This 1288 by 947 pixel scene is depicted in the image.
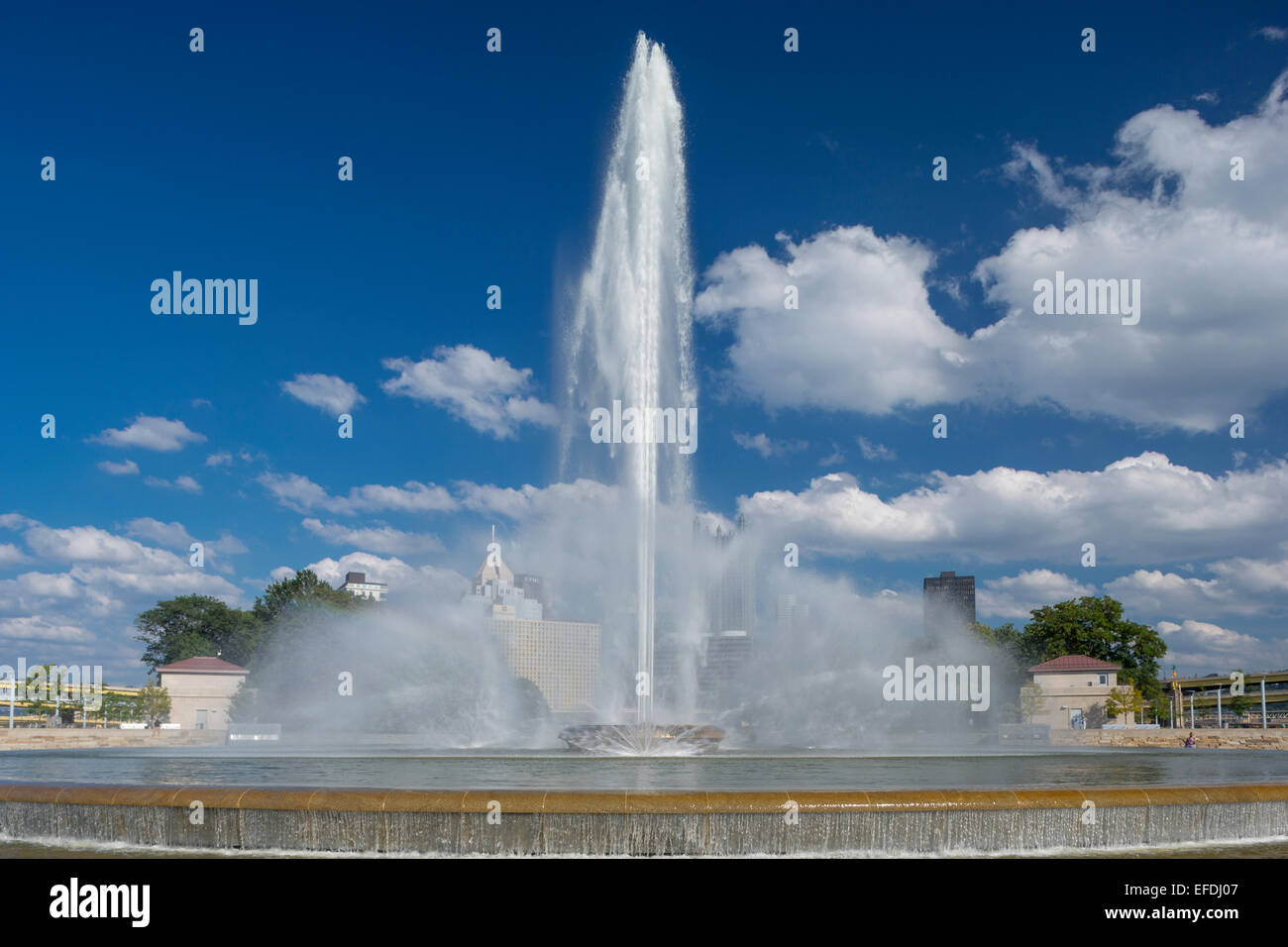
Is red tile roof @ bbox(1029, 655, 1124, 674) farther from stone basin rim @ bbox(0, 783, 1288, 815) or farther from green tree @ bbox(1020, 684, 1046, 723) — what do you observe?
stone basin rim @ bbox(0, 783, 1288, 815)

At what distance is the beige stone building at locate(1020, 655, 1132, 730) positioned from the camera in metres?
80.9

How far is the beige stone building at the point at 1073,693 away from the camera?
80.9m

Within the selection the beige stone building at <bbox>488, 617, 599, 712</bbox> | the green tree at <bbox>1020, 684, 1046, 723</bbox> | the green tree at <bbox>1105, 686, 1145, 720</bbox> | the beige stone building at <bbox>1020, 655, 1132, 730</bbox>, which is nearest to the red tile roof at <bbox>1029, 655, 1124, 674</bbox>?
the beige stone building at <bbox>1020, 655, 1132, 730</bbox>

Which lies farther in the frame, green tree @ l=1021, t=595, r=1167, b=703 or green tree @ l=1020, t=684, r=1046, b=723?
green tree @ l=1021, t=595, r=1167, b=703

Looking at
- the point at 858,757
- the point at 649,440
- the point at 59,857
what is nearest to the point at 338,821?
Answer: the point at 59,857

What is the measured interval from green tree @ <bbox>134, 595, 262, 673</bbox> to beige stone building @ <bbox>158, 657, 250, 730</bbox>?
597 inches

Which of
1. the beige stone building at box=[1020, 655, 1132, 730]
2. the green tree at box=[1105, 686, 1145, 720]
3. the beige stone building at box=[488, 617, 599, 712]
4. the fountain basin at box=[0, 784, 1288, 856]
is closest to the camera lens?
the fountain basin at box=[0, 784, 1288, 856]

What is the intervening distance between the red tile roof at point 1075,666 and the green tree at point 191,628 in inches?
2773

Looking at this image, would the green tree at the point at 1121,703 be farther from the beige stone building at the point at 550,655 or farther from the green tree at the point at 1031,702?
the beige stone building at the point at 550,655

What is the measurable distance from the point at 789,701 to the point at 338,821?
4631 centimetres

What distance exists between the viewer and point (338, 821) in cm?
1331

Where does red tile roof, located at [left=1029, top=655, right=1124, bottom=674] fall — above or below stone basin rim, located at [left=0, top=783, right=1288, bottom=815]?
below

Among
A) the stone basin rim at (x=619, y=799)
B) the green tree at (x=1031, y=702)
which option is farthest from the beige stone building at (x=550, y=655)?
the stone basin rim at (x=619, y=799)
